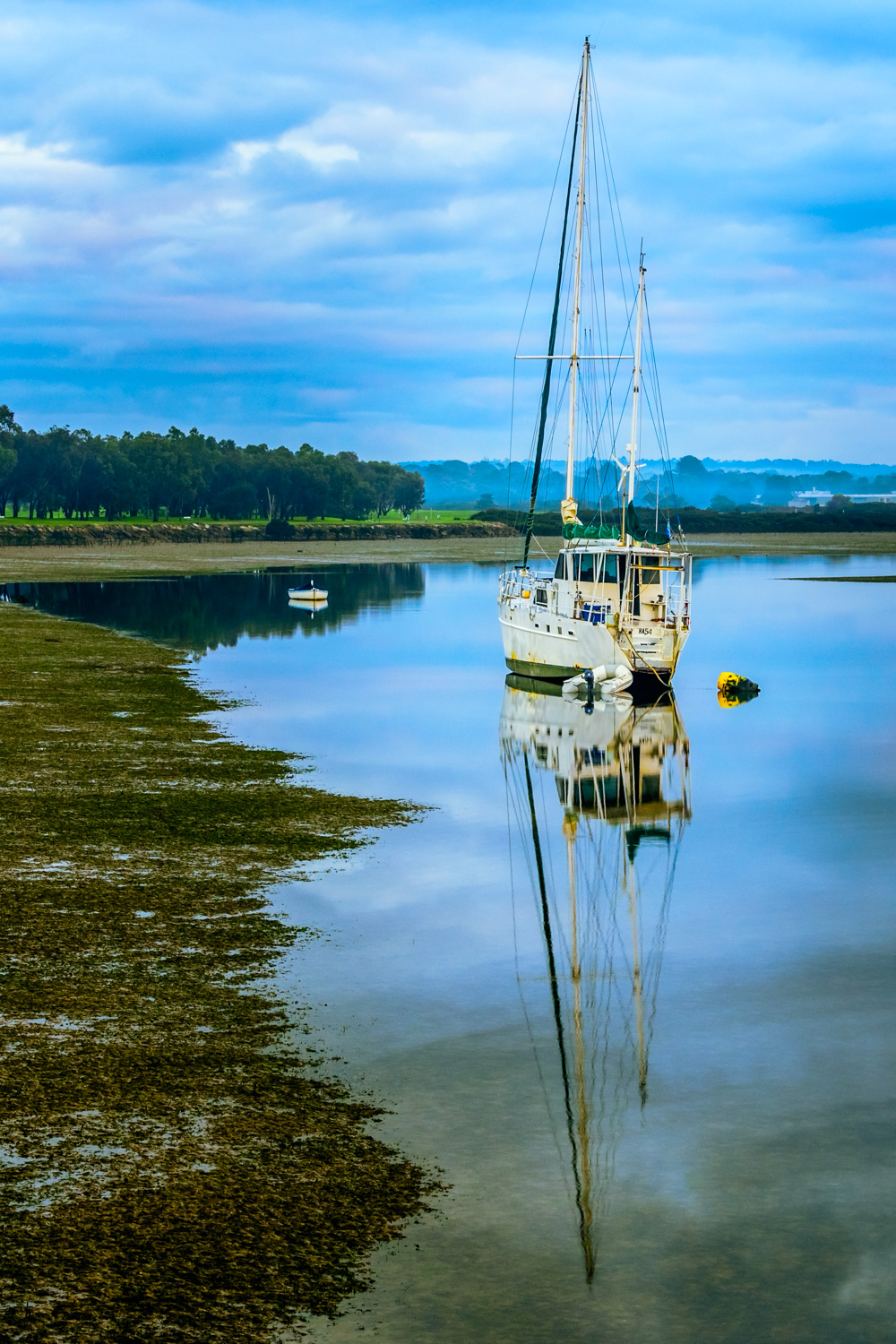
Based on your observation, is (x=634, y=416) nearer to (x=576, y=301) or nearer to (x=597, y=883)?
(x=576, y=301)

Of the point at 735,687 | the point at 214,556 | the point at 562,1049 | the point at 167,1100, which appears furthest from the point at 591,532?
the point at 214,556

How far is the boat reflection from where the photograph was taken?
12.8 metres

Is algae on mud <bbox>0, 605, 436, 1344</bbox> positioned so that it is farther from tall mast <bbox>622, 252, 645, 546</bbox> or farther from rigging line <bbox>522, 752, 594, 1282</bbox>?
tall mast <bbox>622, 252, 645, 546</bbox>

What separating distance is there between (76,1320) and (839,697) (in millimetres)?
40415

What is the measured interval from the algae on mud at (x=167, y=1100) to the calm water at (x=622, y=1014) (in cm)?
53

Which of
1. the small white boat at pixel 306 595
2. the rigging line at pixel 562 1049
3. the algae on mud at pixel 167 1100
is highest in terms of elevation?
the small white boat at pixel 306 595

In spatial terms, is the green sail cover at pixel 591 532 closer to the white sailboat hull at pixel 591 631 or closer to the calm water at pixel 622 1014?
the white sailboat hull at pixel 591 631

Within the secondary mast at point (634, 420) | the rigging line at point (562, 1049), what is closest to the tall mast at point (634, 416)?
the secondary mast at point (634, 420)

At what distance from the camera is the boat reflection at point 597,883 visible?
41.9 feet

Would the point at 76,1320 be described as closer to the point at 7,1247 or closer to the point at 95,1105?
the point at 7,1247

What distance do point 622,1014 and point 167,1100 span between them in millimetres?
5253

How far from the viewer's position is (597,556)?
46.7 metres

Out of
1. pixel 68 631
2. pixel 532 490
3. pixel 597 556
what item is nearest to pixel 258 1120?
pixel 597 556

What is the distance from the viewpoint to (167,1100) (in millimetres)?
12078
